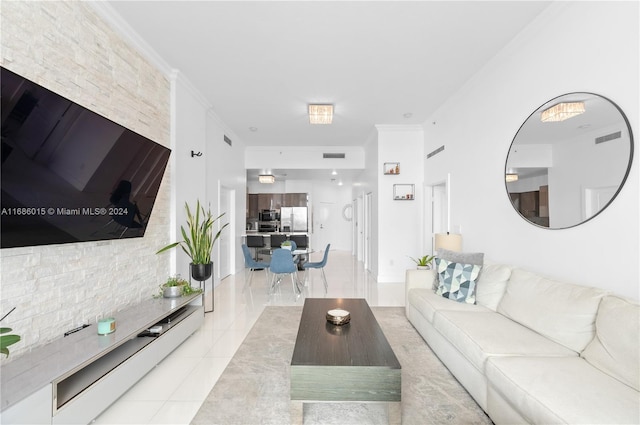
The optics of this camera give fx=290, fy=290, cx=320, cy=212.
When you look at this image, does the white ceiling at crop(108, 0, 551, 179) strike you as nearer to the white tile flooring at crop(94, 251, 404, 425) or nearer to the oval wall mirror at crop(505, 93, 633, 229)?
the oval wall mirror at crop(505, 93, 633, 229)

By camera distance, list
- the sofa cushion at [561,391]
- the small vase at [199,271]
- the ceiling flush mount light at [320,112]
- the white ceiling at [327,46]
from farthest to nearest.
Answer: the ceiling flush mount light at [320,112] → the small vase at [199,271] → the white ceiling at [327,46] → the sofa cushion at [561,391]

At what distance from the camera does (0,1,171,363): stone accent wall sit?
185 centimetres

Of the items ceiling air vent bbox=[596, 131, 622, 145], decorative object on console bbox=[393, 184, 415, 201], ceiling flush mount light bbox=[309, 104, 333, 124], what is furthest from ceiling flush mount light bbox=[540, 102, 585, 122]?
decorative object on console bbox=[393, 184, 415, 201]

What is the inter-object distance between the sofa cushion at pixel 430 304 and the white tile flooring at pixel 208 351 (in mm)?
1167

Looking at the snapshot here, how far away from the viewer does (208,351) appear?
113 inches

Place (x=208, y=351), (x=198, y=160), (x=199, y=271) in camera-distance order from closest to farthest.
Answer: (x=208, y=351) → (x=199, y=271) → (x=198, y=160)

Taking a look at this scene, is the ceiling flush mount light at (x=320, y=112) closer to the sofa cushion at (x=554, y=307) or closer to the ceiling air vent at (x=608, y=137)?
the ceiling air vent at (x=608, y=137)

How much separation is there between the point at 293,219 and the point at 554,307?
8525 mm

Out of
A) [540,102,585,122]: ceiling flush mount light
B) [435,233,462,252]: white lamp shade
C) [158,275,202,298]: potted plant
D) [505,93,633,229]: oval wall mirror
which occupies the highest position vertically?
[540,102,585,122]: ceiling flush mount light

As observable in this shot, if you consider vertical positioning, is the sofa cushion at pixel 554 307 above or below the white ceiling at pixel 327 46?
below

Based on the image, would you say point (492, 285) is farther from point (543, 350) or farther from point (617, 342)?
point (617, 342)

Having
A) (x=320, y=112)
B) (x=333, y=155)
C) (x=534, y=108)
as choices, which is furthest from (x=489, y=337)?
(x=333, y=155)

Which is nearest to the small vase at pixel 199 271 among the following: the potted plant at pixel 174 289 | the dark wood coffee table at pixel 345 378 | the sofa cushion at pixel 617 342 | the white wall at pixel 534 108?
the potted plant at pixel 174 289

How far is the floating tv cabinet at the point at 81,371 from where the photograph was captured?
1.46 meters
